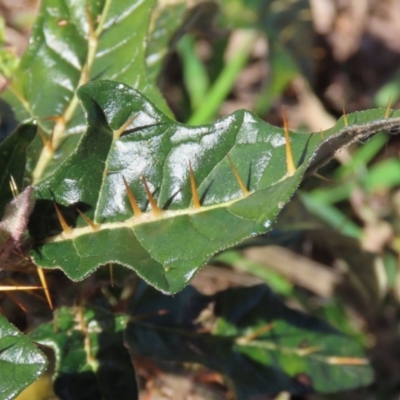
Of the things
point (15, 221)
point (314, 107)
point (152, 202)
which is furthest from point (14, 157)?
point (314, 107)

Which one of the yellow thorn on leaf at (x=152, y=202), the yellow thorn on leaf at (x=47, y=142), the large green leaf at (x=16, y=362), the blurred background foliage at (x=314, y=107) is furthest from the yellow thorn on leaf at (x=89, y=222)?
the blurred background foliage at (x=314, y=107)

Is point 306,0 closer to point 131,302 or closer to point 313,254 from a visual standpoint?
point 313,254

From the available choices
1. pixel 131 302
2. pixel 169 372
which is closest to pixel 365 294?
pixel 169 372

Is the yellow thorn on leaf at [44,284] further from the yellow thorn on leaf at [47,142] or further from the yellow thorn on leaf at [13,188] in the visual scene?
the yellow thorn on leaf at [47,142]

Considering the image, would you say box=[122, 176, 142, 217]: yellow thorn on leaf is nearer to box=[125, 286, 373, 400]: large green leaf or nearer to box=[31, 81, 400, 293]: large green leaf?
box=[31, 81, 400, 293]: large green leaf

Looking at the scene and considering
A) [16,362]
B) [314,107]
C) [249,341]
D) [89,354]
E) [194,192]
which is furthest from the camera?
[314,107]

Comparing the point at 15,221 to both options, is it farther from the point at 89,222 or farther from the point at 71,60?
the point at 71,60
